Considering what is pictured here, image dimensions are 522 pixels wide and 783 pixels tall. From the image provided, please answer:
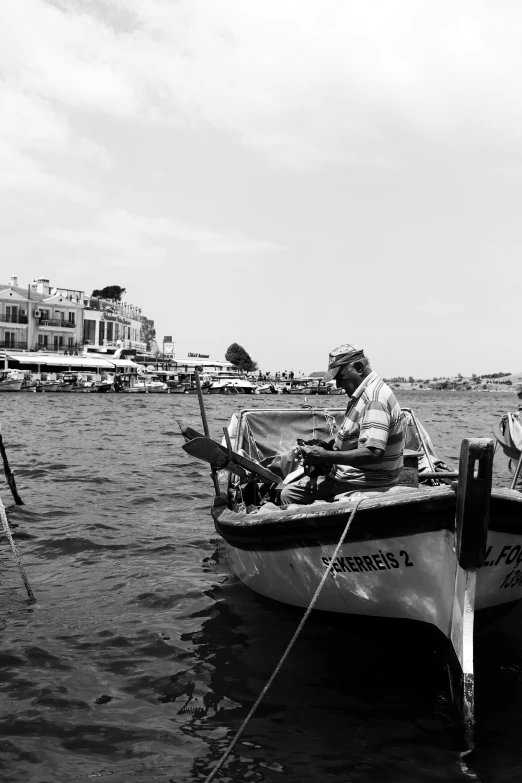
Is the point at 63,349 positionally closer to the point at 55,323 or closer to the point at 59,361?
the point at 55,323

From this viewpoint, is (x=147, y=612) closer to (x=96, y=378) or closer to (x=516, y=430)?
(x=516, y=430)

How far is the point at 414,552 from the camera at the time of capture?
4.92 m

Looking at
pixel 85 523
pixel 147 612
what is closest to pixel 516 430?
pixel 85 523

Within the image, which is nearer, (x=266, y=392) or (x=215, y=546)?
(x=215, y=546)

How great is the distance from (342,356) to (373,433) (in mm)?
827

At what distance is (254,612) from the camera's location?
22.7 feet

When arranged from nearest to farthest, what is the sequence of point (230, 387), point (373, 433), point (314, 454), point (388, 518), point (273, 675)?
point (273, 675) → point (388, 518) → point (373, 433) → point (314, 454) → point (230, 387)

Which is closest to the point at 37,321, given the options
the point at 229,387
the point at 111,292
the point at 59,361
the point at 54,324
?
the point at 54,324

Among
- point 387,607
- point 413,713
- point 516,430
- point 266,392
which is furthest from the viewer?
point 266,392

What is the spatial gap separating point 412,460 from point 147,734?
453 cm

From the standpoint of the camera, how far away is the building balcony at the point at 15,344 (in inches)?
3078

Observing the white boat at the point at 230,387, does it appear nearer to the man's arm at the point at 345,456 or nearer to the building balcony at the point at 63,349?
the building balcony at the point at 63,349

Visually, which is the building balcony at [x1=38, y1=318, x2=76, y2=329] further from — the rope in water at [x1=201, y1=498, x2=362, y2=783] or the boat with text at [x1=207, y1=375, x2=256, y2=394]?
the rope in water at [x1=201, y1=498, x2=362, y2=783]

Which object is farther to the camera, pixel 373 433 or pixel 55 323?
pixel 55 323
